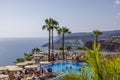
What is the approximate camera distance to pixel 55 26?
45531 mm

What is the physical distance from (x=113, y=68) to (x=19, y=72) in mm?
21750

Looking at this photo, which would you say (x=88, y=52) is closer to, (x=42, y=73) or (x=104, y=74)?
(x=104, y=74)

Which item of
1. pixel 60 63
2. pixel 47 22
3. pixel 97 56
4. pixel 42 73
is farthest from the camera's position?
pixel 47 22

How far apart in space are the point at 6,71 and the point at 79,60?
13.0 metres

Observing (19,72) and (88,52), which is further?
(19,72)

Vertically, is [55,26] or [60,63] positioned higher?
[55,26]

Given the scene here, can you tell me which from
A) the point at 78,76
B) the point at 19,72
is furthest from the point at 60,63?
the point at 78,76

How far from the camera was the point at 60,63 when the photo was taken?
35.8 meters

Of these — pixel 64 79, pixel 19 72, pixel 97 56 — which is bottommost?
pixel 19 72

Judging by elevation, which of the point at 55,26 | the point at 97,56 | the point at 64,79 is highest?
the point at 55,26

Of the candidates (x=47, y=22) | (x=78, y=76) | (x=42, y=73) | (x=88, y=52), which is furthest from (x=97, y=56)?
(x=47, y=22)

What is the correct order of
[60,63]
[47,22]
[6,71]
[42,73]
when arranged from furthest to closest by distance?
1. [47,22]
2. [60,63]
3. [6,71]
4. [42,73]

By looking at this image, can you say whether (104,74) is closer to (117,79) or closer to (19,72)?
(117,79)

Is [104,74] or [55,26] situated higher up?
[55,26]
